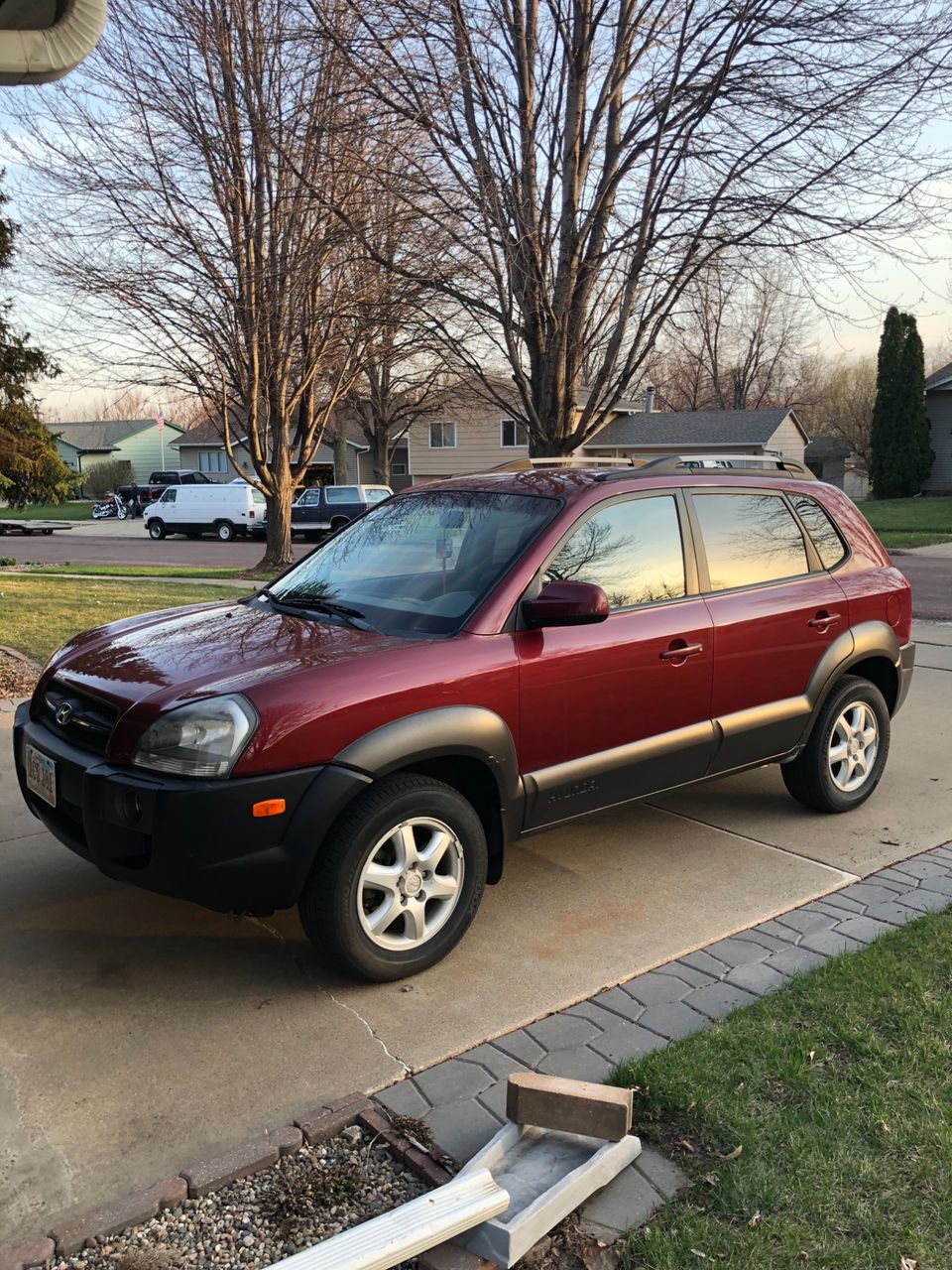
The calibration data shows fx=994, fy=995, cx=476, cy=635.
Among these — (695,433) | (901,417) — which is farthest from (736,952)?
(695,433)

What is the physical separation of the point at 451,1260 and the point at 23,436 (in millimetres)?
16555

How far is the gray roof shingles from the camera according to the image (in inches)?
1650

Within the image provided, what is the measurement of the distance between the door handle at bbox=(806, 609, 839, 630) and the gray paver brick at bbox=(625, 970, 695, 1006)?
2028 mm

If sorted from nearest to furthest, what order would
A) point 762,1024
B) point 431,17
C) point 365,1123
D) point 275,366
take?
1. point 365,1123
2. point 762,1024
3. point 431,17
4. point 275,366

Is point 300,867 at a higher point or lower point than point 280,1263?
higher

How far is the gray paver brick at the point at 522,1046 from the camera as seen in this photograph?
303 centimetres

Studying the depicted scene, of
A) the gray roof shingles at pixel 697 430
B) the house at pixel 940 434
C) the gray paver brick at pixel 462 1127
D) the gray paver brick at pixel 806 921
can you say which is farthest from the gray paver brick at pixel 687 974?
the house at pixel 940 434

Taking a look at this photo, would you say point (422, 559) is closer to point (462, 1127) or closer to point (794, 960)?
point (794, 960)

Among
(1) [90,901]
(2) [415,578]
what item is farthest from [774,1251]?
(1) [90,901]

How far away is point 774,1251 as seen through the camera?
222 centimetres

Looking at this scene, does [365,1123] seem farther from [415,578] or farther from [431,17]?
[431,17]

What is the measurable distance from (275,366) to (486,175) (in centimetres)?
748

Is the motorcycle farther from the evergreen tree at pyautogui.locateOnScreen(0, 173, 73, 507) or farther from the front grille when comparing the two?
the front grille

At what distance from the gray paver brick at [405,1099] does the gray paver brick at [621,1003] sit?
740 millimetres
